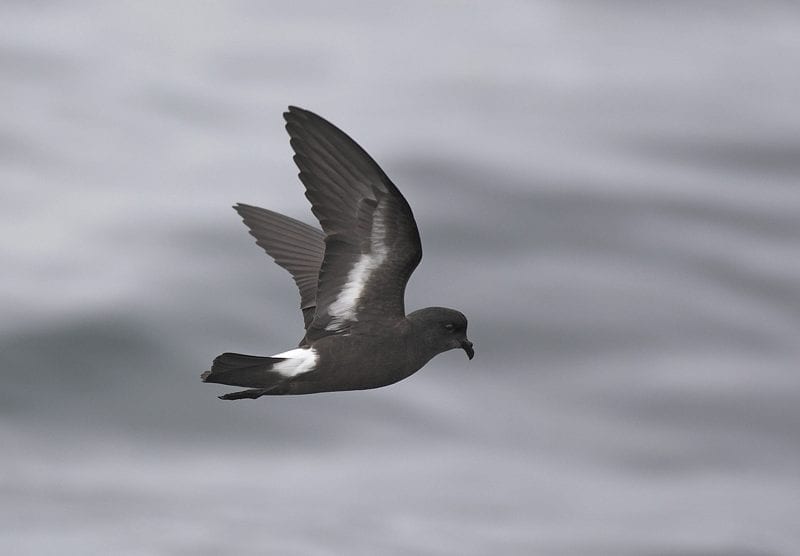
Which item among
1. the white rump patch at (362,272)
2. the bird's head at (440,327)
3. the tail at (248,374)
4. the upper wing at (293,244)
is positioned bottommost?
the tail at (248,374)

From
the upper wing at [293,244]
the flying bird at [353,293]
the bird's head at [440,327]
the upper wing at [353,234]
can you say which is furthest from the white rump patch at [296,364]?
the upper wing at [293,244]

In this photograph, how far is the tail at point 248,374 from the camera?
8602 mm

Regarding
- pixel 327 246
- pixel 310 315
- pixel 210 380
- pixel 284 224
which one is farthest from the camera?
pixel 284 224

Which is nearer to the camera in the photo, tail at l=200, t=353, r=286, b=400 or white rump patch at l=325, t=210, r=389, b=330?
tail at l=200, t=353, r=286, b=400

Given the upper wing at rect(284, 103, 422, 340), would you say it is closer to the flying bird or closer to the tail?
the flying bird

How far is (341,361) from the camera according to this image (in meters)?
8.84

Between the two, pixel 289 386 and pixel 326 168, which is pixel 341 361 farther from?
pixel 326 168

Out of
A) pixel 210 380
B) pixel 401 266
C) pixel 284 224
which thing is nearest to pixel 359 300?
pixel 401 266

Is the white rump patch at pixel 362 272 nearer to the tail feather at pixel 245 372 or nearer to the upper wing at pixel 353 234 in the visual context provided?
the upper wing at pixel 353 234

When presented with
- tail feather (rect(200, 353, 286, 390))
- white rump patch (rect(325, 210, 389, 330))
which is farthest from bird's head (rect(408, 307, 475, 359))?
tail feather (rect(200, 353, 286, 390))

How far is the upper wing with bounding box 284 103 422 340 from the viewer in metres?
8.97

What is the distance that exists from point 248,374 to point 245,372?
0.08 ft

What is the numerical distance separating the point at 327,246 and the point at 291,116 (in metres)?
0.82

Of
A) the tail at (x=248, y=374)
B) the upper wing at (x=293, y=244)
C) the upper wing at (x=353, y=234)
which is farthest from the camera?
the upper wing at (x=293, y=244)
